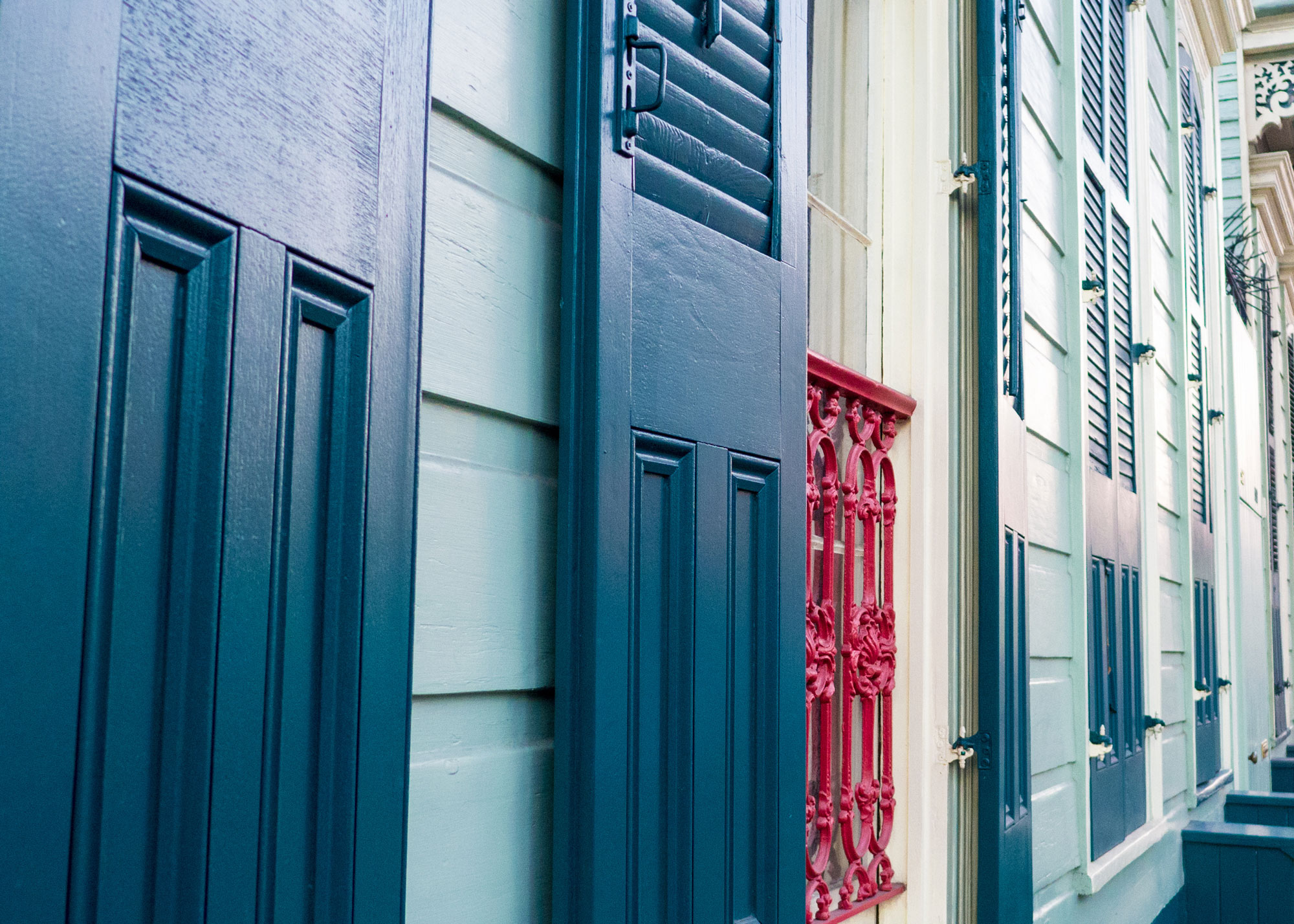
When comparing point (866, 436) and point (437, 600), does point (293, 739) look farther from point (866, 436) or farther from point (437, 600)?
point (866, 436)

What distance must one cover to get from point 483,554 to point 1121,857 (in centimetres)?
284

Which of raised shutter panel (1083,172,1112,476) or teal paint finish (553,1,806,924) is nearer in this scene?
teal paint finish (553,1,806,924)

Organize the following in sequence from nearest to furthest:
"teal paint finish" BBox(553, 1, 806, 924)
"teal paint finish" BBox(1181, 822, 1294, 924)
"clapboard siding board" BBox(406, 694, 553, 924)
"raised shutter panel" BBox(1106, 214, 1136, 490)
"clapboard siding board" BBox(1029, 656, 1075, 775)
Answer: "clapboard siding board" BBox(406, 694, 553, 924)
"teal paint finish" BBox(553, 1, 806, 924)
"clapboard siding board" BBox(1029, 656, 1075, 775)
"teal paint finish" BBox(1181, 822, 1294, 924)
"raised shutter panel" BBox(1106, 214, 1136, 490)

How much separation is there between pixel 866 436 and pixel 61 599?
1.73 m

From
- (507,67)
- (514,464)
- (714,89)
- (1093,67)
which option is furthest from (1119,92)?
(514,464)

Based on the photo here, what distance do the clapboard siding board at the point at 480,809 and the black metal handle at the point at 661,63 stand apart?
60cm

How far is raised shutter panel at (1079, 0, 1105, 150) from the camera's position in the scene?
344 cm

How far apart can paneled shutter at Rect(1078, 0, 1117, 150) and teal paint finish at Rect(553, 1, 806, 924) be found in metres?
2.27

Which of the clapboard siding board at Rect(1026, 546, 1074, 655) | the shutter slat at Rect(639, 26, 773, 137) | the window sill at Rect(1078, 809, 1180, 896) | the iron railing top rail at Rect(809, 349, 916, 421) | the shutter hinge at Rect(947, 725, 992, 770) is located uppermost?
the shutter slat at Rect(639, 26, 773, 137)

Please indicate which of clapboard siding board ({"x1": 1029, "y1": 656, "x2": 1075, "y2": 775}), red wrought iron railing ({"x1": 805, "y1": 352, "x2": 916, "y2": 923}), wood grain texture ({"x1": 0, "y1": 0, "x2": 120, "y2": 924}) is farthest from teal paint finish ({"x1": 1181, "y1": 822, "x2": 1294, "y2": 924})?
wood grain texture ({"x1": 0, "y1": 0, "x2": 120, "y2": 924})

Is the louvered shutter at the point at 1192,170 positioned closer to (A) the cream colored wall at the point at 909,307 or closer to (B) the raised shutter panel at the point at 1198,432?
(B) the raised shutter panel at the point at 1198,432

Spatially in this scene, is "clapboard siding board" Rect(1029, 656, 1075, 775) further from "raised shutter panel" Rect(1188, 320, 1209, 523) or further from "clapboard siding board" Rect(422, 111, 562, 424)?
"raised shutter panel" Rect(1188, 320, 1209, 523)

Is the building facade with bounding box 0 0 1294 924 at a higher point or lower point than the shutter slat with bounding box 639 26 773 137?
lower

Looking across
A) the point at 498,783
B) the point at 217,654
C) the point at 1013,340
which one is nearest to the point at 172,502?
the point at 217,654
